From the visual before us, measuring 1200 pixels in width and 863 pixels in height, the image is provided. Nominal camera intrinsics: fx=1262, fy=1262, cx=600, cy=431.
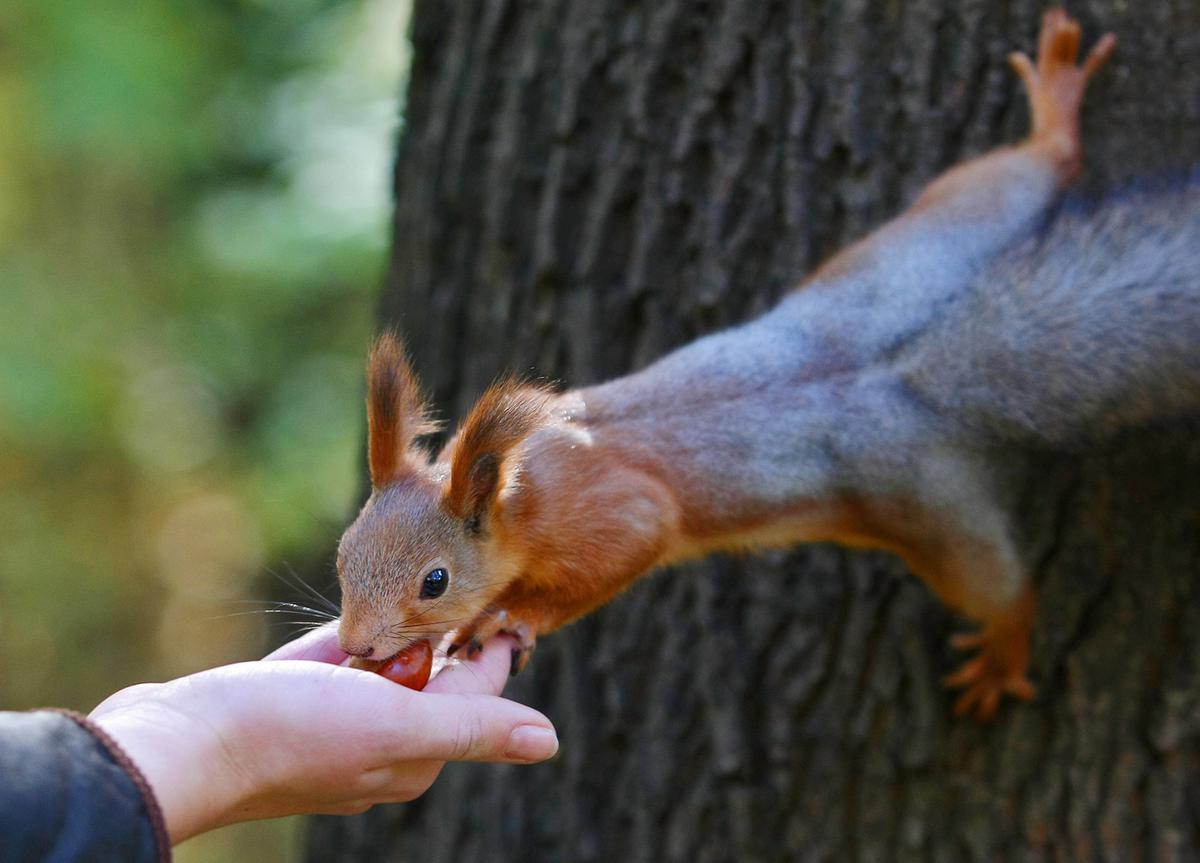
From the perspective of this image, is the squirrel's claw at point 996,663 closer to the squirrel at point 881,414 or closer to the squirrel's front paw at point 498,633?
the squirrel at point 881,414

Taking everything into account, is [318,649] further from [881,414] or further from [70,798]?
[881,414]

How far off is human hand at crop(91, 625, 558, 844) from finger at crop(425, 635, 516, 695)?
149 mm

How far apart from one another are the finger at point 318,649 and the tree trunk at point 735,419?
3.06ft

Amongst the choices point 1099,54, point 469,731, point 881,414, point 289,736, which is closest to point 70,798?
point 289,736

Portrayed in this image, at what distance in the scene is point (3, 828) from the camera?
4.73 feet

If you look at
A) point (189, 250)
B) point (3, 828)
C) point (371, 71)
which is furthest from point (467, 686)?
point (189, 250)

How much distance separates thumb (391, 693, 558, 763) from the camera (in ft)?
5.79

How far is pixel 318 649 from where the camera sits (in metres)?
2.19

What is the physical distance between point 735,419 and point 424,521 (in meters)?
0.64

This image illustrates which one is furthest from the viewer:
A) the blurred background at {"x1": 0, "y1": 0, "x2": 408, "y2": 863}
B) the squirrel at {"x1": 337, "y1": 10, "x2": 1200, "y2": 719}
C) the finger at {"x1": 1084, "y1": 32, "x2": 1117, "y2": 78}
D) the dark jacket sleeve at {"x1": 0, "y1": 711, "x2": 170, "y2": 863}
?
the blurred background at {"x1": 0, "y1": 0, "x2": 408, "y2": 863}

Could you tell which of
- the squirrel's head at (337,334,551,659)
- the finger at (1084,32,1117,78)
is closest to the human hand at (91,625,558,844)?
the squirrel's head at (337,334,551,659)

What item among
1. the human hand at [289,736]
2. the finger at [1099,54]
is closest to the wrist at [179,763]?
the human hand at [289,736]

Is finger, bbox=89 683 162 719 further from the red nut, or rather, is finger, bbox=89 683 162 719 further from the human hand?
the red nut

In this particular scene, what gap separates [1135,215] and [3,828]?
2.21m
